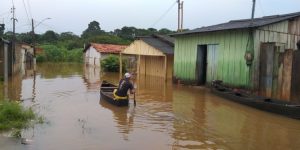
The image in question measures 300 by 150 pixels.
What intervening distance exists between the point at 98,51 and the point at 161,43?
1821 cm

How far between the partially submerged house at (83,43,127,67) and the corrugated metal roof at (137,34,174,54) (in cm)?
1446

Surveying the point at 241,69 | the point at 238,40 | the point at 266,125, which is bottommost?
the point at 266,125

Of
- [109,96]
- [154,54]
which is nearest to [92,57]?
[154,54]

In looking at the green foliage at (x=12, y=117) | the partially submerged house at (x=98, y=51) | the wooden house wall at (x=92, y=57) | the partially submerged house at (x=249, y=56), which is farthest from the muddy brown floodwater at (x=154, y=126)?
the wooden house wall at (x=92, y=57)

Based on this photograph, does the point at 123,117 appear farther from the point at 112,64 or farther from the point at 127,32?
the point at 127,32

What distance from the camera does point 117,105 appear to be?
16219 millimetres

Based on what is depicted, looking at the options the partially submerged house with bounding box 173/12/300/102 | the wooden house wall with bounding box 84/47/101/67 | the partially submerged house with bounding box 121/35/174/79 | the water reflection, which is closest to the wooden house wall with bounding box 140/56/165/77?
the partially submerged house with bounding box 121/35/174/79

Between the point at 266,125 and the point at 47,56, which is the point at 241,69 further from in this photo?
the point at 47,56

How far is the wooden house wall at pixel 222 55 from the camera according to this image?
66.9ft

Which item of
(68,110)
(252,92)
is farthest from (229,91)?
(68,110)

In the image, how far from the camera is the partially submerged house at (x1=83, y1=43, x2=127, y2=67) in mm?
50094

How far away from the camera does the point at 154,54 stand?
30625 millimetres

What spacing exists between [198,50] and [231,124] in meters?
12.3

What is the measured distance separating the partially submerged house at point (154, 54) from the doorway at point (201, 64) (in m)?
4.62
